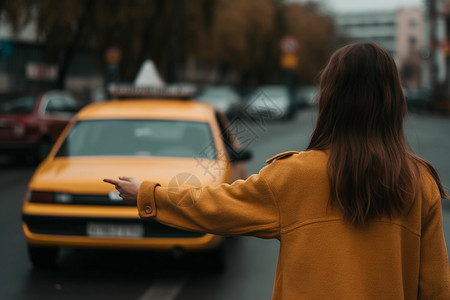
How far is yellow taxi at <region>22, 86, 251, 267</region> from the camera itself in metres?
5.86

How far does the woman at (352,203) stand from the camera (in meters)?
2.15

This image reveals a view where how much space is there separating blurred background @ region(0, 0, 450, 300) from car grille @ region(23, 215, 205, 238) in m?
0.40

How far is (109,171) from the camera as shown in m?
6.15

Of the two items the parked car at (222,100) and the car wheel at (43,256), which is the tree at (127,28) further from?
the car wheel at (43,256)

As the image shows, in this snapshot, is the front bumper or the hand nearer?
the hand

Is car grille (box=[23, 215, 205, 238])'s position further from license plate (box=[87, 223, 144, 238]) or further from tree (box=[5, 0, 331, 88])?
tree (box=[5, 0, 331, 88])

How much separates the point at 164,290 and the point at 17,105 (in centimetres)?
1118

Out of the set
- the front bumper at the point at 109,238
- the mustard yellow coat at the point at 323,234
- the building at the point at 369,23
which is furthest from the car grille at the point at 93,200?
the building at the point at 369,23

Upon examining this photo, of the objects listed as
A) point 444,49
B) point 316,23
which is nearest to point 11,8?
point 444,49

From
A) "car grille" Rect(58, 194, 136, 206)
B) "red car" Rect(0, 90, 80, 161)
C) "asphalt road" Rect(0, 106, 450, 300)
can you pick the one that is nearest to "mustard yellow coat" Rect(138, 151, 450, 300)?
"asphalt road" Rect(0, 106, 450, 300)

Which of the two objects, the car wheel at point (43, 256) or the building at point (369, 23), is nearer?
the car wheel at point (43, 256)

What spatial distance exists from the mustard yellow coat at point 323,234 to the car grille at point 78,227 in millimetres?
3571

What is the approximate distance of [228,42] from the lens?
4866cm

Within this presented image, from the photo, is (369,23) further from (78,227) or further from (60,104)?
(78,227)
